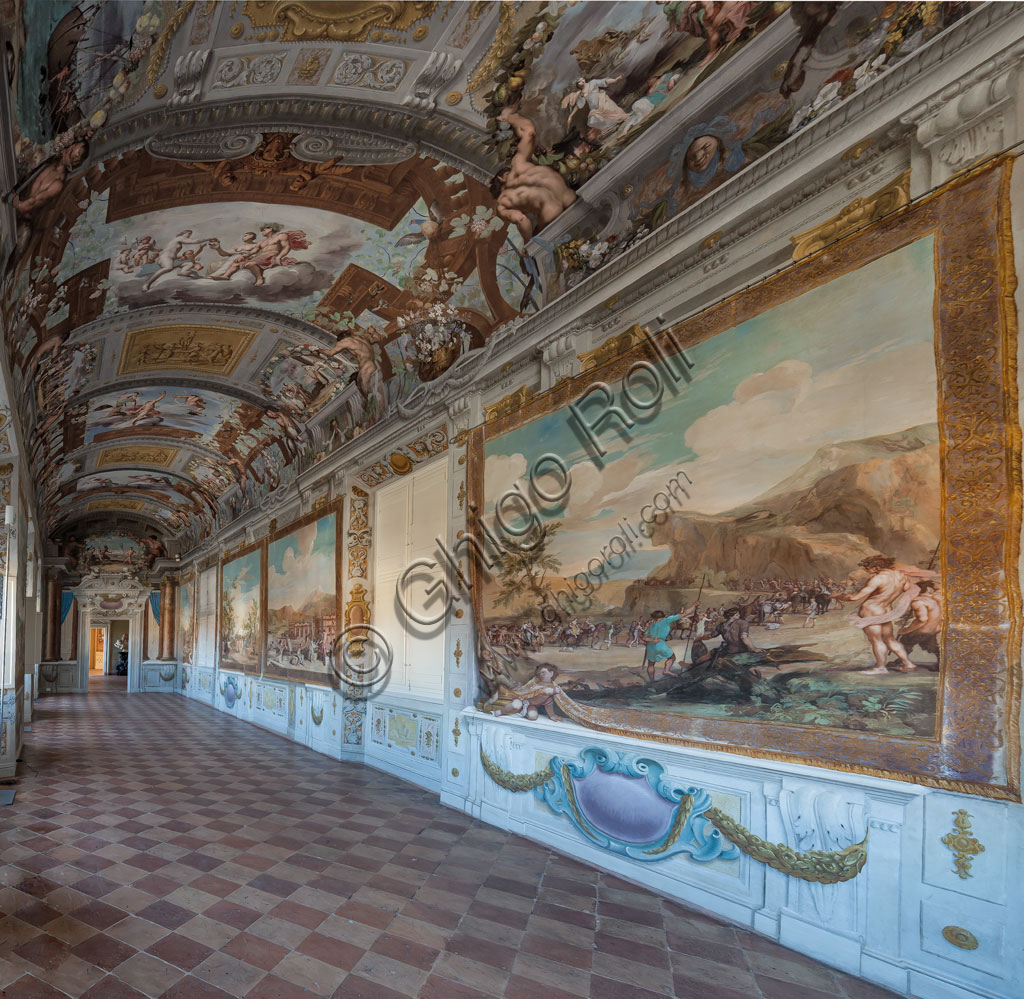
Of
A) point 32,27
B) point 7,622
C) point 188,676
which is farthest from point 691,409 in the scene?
point 188,676

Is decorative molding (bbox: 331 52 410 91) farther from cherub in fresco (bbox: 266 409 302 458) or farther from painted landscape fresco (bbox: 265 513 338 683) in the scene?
cherub in fresco (bbox: 266 409 302 458)

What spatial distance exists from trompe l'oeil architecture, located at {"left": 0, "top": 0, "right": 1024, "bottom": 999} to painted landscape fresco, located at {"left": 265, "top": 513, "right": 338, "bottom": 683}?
288 cm

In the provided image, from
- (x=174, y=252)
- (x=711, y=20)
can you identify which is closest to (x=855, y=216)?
(x=711, y=20)

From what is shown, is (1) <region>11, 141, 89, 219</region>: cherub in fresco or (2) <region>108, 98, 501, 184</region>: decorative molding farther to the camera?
(2) <region>108, 98, 501, 184</region>: decorative molding

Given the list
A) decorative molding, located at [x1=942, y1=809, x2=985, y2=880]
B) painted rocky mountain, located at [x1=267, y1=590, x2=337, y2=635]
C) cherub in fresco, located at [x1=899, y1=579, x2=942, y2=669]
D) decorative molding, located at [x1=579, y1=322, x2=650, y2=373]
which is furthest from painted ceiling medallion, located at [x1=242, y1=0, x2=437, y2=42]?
painted rocky mountain, located at [x1=267, y1=590, x2=337, y2=635]

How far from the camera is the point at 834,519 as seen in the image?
4230mm

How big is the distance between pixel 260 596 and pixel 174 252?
10.5 meters

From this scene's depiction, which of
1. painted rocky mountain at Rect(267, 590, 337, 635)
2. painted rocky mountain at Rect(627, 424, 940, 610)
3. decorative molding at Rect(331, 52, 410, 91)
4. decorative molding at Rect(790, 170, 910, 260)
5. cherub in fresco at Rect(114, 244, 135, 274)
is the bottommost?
painted rocky mountain at Rect(267, 590, 337, 635)

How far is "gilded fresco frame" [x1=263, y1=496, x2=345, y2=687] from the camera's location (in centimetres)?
1184

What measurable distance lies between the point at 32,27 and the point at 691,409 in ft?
18.2

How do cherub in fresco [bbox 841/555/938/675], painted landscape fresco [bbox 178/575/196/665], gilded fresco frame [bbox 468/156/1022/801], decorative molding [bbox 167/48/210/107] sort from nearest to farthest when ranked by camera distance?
gilded fresco frame [bbox 468/156/1022/801] → cherub in fresco [bbox 841/555/938/675] → decorative molding [bbox 167/48/210/107] → painted landscape fresco [bbox 178/575/196/665]

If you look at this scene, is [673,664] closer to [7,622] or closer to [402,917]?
[402,917]

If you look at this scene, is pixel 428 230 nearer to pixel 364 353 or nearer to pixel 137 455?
pixel 364 353

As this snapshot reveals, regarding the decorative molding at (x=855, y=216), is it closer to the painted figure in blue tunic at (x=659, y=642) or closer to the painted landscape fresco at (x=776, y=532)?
the painted landscape fresco at (x=776, y=532)
